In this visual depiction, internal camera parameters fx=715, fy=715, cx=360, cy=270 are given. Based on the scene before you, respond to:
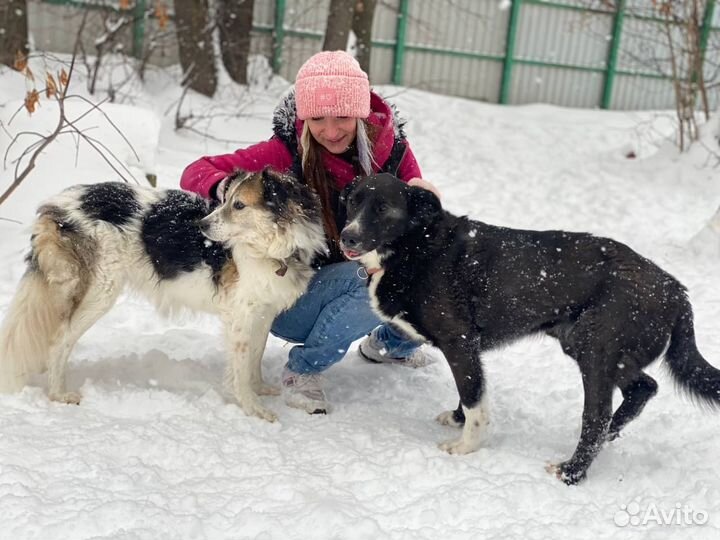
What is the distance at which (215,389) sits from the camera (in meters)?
3.78

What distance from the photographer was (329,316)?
3777mm

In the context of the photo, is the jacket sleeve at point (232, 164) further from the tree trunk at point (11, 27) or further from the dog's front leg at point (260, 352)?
the tree trunk at point (11, 27)

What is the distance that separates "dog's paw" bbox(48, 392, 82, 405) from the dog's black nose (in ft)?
5.10

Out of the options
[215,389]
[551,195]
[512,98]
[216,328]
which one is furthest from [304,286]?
[512,98]

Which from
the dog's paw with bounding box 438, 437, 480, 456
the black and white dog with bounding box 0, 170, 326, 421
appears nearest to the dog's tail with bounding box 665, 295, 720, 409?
the dog's paw with bounding box 438, 437, 480, 456

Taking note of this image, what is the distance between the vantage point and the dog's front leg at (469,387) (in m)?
3.19

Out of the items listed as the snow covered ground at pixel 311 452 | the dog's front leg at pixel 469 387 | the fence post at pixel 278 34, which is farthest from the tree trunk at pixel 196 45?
the dog's front leg at pixel 469 387

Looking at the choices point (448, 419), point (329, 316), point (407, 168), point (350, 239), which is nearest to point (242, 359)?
point (329, 316)

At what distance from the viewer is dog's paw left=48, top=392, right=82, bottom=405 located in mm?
3486

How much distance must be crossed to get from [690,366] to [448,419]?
3.87 feet

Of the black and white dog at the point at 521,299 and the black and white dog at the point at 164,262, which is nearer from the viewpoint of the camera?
the black and white dog at the point at 521,299

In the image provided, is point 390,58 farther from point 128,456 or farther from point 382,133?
point 128,456

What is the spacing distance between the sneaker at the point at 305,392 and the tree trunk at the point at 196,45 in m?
7.19

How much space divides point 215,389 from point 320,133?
4.75 ft
